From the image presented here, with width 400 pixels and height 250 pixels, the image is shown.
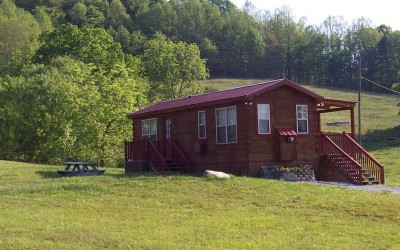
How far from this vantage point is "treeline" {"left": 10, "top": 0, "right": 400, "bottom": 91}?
309ft

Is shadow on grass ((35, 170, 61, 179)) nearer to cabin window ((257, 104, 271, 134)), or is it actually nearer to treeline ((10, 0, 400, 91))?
cabin window ((257, 104, 271, 134))

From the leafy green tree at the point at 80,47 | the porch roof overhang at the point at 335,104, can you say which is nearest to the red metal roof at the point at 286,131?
the porch roof overhang at the point at 335,104

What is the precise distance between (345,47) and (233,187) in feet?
286

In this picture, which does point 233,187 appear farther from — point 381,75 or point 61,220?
point 381,75

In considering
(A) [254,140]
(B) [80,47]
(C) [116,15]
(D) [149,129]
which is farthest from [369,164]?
(C) [116,15]

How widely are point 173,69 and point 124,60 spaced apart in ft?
14.8

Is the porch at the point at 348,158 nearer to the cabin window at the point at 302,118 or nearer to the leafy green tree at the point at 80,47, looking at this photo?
the cabin window at the point at 302,118

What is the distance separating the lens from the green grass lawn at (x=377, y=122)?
43.4 metres

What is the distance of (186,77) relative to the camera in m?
56.7

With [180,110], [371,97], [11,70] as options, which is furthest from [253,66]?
[180,110]

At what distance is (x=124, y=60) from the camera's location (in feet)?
181

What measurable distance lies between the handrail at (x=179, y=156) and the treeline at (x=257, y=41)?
221ft

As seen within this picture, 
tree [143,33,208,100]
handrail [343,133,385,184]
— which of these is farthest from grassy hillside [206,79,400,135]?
handrail [343,133,385,184]

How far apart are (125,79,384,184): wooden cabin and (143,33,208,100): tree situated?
28702 millimetres
